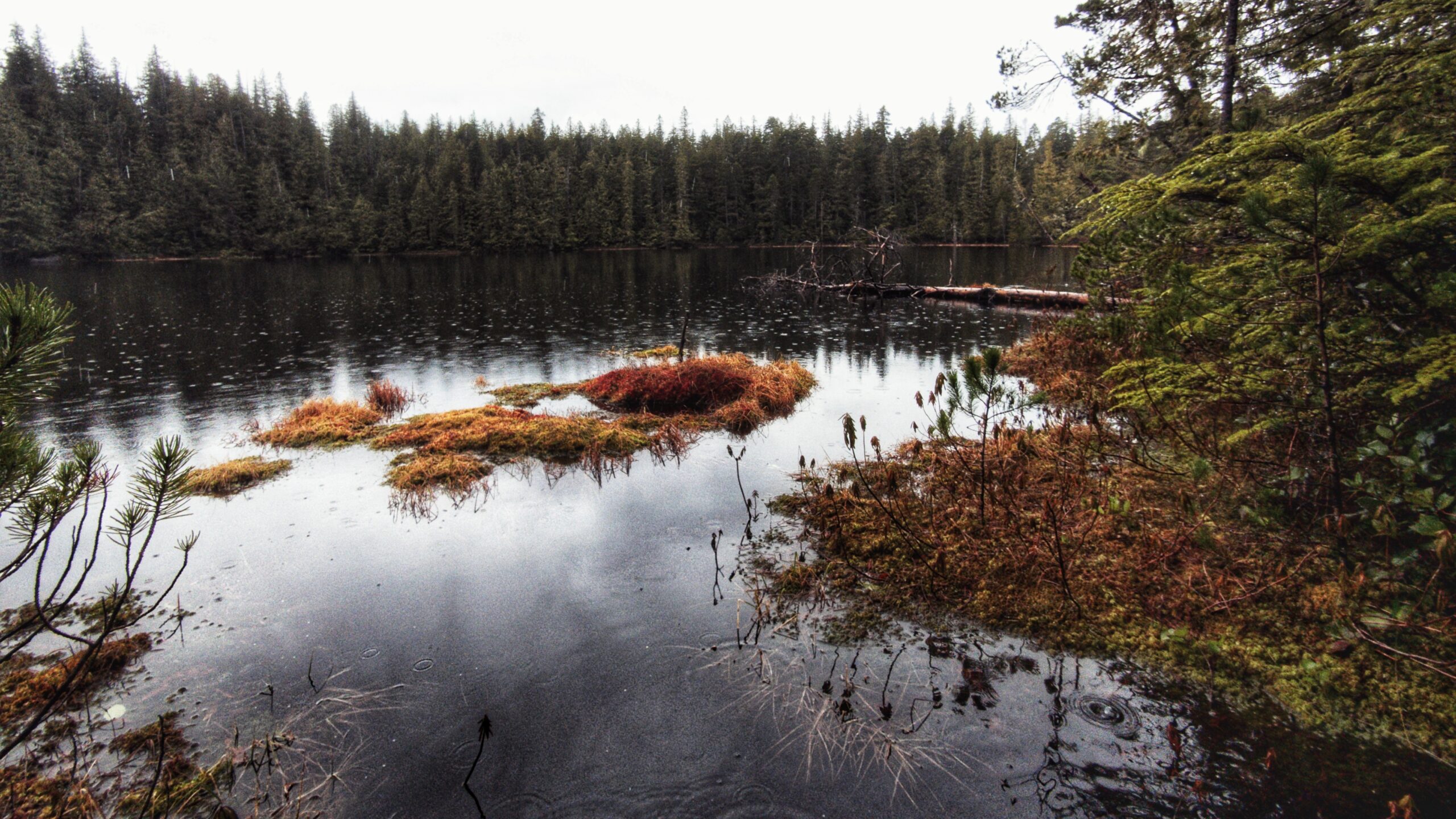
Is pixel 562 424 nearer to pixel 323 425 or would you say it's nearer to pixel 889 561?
pixel 323 425

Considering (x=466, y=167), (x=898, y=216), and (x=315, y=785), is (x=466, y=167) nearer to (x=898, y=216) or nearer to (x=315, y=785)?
(x=898, y=216)

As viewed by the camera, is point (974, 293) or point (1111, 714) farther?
point (974, 293)

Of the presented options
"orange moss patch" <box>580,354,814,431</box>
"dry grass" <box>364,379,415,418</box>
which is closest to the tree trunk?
"orange moss patch" <box>580,354,814,431</box>

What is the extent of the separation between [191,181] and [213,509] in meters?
94.3

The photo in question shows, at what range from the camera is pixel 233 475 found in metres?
10.1

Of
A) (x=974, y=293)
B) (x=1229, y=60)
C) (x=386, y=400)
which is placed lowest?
(x=386, y=400)

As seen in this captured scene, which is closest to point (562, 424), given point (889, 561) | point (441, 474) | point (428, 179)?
point (441, 474)

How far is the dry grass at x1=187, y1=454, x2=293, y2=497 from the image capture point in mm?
9719

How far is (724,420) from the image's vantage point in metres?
13.0

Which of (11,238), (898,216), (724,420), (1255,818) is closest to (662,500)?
(724,420)

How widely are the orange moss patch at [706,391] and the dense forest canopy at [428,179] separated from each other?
204 ft

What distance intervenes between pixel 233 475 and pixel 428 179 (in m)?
97.9

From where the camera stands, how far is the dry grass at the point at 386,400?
14359mm

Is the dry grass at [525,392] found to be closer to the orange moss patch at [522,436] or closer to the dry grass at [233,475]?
the orange moss patch at [522,436]
